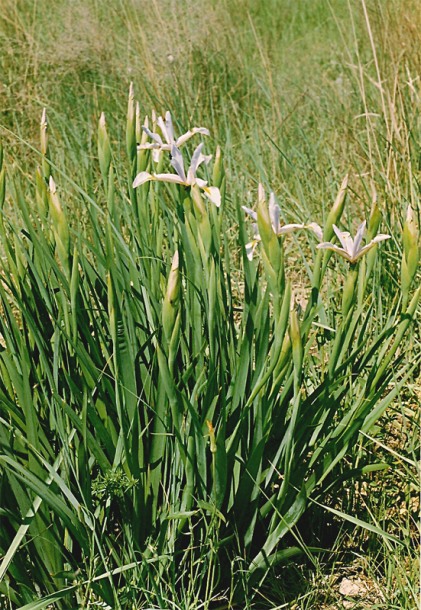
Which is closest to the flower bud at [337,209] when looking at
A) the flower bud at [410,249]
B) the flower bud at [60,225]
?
the flower bud at [410,249]

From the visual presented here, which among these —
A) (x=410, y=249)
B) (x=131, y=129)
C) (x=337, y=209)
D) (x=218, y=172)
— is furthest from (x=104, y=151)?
(x=410, y=249)

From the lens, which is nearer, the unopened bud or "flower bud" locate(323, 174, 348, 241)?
"flower bud" locate(323, 174, 348, 241)

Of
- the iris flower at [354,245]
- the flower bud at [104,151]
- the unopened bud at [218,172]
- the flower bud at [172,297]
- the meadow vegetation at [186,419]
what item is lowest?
the meadow vegetation at [186,419]

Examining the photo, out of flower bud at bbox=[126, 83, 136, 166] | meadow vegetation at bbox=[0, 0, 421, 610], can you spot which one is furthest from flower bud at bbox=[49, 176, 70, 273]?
flower bud at bbox=[126, 83, 136, 166]

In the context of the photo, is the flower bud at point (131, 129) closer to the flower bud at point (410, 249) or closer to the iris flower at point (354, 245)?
the iris flower at point (354, 245)

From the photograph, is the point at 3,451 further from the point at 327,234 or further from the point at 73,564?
the point at 327,234

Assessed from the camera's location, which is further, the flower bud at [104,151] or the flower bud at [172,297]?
the flower bud at [104,151]

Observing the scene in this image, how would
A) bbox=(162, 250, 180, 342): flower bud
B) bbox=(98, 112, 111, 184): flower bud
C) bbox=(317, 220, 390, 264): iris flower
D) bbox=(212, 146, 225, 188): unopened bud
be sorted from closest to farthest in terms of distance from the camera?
bbox=(162, 250, 180, 342): flower bud → bbox=(317, 220, 390, 264): iris flower → bbox=(212, 146, 225, 188): unopened bud → bbox=(98, 112, 111, 184): flower bud

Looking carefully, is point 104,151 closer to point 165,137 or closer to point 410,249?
point 165,137

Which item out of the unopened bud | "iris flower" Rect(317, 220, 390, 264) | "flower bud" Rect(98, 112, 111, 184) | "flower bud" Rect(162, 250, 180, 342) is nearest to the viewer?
"flower bud" Rect(162, 250, 180, 342)

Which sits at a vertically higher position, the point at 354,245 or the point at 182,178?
the point at 182,178

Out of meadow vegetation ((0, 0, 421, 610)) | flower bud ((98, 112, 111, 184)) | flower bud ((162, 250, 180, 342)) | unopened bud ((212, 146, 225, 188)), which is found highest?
flower bud ((98, 112, 111, 184))

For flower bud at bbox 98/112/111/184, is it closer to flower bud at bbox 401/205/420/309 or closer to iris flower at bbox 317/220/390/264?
iris flower at bbox 317/220/390/264

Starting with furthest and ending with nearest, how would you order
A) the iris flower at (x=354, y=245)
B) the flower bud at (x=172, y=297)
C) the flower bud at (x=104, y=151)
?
the flower bud at (x=104, y=151), the iris flower at (x=354, y=245), the flower bud at (x=172, y=297)
